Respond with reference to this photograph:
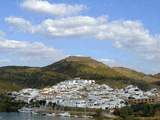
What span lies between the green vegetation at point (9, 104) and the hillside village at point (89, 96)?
4.41m

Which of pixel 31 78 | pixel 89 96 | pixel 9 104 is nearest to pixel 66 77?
pixel 31 78

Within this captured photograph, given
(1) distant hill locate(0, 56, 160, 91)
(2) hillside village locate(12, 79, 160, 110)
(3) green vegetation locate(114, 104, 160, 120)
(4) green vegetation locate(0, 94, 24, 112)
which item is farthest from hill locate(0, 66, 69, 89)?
(3) green vegetation locate(114, 104, 160, 120)

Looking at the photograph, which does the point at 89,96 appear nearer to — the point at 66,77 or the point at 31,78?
the point at 66,77

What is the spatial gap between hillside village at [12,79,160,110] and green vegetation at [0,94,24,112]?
4.41 meters

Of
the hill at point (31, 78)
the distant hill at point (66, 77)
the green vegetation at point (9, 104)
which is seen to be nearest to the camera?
the green vegetation at point (9, 104)

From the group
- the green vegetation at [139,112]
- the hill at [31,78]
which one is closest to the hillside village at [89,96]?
the green vegetation at [139,112]

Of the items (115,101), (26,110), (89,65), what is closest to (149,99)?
(115,101)

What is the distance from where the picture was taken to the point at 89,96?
361ft

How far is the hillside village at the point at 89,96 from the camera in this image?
300ft

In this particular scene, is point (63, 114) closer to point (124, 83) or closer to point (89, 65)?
point (124, 83)

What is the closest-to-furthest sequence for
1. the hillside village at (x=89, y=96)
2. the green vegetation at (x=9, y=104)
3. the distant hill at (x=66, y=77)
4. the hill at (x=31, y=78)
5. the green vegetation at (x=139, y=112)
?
the green vegetation at (x=139, y=112)
the hillside village at (x=89, y=96)
the green vegetation at (x=9, y=104)
the distant hill at (x=66, y=77)
the hill at (x=31, y=78)

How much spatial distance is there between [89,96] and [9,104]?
20.1 m

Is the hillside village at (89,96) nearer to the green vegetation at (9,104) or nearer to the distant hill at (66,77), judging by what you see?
the green vegetation at (9,104)

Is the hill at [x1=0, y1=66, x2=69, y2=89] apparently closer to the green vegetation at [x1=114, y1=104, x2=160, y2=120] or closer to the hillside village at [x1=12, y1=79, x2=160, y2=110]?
the hillside village at [x1=12, y1=79, x2=160, y2=110]
